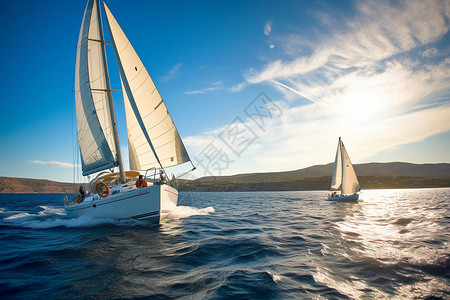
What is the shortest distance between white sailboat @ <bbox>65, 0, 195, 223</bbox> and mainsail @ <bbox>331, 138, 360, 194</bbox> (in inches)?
1416

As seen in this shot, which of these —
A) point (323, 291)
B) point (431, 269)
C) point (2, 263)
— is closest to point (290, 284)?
point (323, 291)

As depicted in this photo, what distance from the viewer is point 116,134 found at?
15742mm

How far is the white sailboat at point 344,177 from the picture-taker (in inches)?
1582

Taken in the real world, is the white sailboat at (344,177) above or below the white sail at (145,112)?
below

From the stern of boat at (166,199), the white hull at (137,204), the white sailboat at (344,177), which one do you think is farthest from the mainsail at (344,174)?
the white hull at (137,204)

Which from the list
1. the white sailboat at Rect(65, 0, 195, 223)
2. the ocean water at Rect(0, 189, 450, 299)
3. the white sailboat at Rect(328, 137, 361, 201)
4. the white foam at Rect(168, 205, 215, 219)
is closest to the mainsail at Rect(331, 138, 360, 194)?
the white sailboat at Rect(328, 137, 361, 201)

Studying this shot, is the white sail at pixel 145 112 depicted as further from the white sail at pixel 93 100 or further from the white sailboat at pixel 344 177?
the white sailboat at pixel 344 177

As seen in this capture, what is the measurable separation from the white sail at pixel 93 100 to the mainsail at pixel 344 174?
1582 inches

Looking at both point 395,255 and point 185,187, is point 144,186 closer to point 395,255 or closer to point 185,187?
point 395,255

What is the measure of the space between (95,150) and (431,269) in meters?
19.7

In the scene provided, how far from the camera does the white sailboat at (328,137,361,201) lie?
40.2 metres

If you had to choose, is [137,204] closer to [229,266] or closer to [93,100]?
[229,266]

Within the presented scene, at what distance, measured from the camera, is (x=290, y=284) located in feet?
17.0

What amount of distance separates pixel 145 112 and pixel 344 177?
3930cm
